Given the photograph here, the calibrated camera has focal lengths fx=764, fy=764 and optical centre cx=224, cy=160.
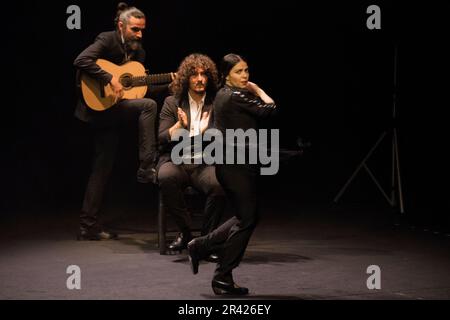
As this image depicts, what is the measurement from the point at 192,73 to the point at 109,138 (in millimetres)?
903

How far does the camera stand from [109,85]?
5.48m

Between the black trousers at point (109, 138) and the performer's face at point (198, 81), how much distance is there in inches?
16.1

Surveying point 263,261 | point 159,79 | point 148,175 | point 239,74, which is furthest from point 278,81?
point 239,74

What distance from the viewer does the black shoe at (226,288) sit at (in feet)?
12.8

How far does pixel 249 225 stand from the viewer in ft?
12.7

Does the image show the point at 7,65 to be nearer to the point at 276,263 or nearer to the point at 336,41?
the point at 336,41

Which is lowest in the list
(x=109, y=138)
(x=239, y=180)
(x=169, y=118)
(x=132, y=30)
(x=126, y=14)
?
(x=239, y=180)

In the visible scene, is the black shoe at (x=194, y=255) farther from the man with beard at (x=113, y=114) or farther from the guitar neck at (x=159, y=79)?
the guitar neck at (x=159, y=79)

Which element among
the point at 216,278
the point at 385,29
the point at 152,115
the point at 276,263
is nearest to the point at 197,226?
the point at 152,115

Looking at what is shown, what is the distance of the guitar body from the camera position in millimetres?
5480

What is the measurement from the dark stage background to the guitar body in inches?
64.1

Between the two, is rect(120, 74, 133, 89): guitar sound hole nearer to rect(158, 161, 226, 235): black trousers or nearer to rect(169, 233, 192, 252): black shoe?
rect(158, 161, 226, 235): black trousers

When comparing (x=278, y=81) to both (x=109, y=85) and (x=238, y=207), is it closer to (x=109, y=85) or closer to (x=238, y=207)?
(x=109, y=85)

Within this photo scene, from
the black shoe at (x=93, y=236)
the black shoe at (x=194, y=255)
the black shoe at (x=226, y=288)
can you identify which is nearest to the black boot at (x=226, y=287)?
the black shoe at (x=226, y=288)
